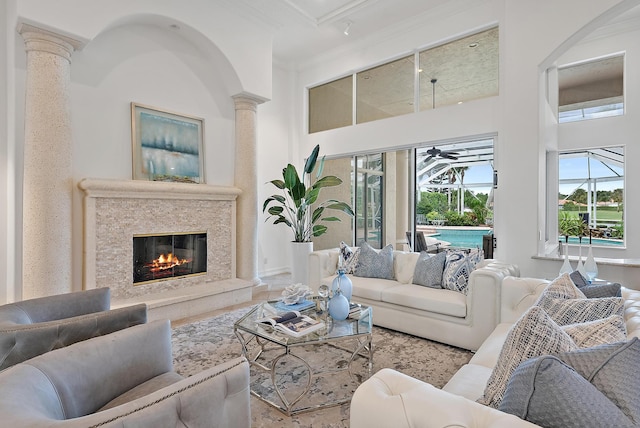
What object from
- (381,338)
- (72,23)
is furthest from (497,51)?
(72,23)

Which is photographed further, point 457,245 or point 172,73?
point 457,245

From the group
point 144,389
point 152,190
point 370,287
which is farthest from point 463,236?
point 144,389

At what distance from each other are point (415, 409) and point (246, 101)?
16.4ft

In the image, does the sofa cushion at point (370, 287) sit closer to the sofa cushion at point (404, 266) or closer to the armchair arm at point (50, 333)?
the sofa cushion at point (404, 266)

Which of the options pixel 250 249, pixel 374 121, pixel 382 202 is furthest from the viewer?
pixel 382 202

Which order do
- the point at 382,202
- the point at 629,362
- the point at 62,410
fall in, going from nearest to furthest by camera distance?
the point at 629,362 → the point at 62,410 → the point at 382,202

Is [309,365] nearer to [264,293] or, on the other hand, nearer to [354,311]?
[354,311]

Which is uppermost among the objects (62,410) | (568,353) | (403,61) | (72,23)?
(403,61)

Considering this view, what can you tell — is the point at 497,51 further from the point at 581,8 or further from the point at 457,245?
the point at 457,245

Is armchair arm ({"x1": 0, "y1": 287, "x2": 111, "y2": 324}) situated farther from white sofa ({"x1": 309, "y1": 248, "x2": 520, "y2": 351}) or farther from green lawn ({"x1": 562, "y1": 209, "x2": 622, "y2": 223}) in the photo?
green lawn ({"x1": 562, "y1": 209, "x2": 622, "y2": 223})

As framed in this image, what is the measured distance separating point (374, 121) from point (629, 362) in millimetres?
4987

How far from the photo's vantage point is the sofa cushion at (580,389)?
848 mm

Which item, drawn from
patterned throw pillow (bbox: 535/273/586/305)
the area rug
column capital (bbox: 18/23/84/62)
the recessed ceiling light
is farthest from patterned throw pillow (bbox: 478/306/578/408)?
the recessed ceiling light

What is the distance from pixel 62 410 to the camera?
124cm
